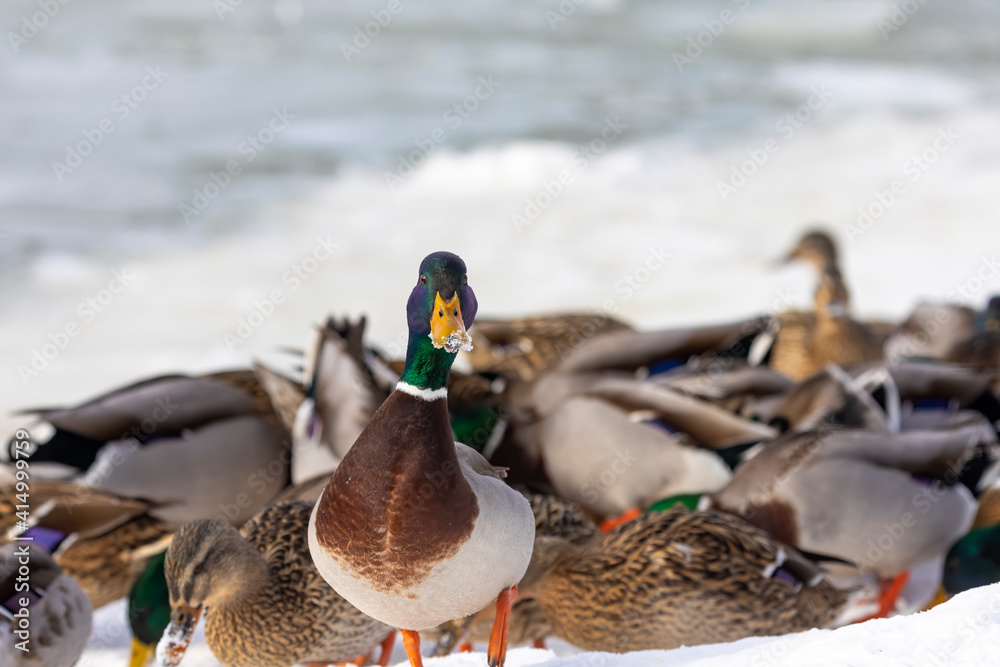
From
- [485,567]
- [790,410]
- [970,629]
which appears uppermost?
[485,567]

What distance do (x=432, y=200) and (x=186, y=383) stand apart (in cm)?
554

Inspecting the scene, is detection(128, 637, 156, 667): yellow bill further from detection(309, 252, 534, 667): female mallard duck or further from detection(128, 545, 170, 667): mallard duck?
detection(309, 252, 534, 667): female mallard duck

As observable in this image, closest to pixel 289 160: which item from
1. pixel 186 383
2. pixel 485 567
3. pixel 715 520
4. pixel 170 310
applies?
pixel 170 310

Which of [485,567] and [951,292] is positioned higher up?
[485,567]

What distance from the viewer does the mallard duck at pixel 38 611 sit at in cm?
248

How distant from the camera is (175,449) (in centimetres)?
339

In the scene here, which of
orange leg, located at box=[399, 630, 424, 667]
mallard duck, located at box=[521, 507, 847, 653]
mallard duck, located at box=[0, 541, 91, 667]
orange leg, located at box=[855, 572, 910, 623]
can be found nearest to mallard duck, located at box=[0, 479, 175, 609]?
mallard duck, located at box=[0, 541, 91, 667]

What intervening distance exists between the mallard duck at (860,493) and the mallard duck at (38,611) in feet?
5.90

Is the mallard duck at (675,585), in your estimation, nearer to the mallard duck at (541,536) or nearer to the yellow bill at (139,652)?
the mallard duck at (541,536)

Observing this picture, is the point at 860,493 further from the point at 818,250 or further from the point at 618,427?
the point at 818,250

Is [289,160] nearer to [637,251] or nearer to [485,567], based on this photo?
[637,251]

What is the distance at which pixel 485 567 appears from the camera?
5.77 feet

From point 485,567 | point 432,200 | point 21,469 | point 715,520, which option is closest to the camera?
point 485,567

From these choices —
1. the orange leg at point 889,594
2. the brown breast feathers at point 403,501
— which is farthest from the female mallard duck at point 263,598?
the orange leg at point 889,594
